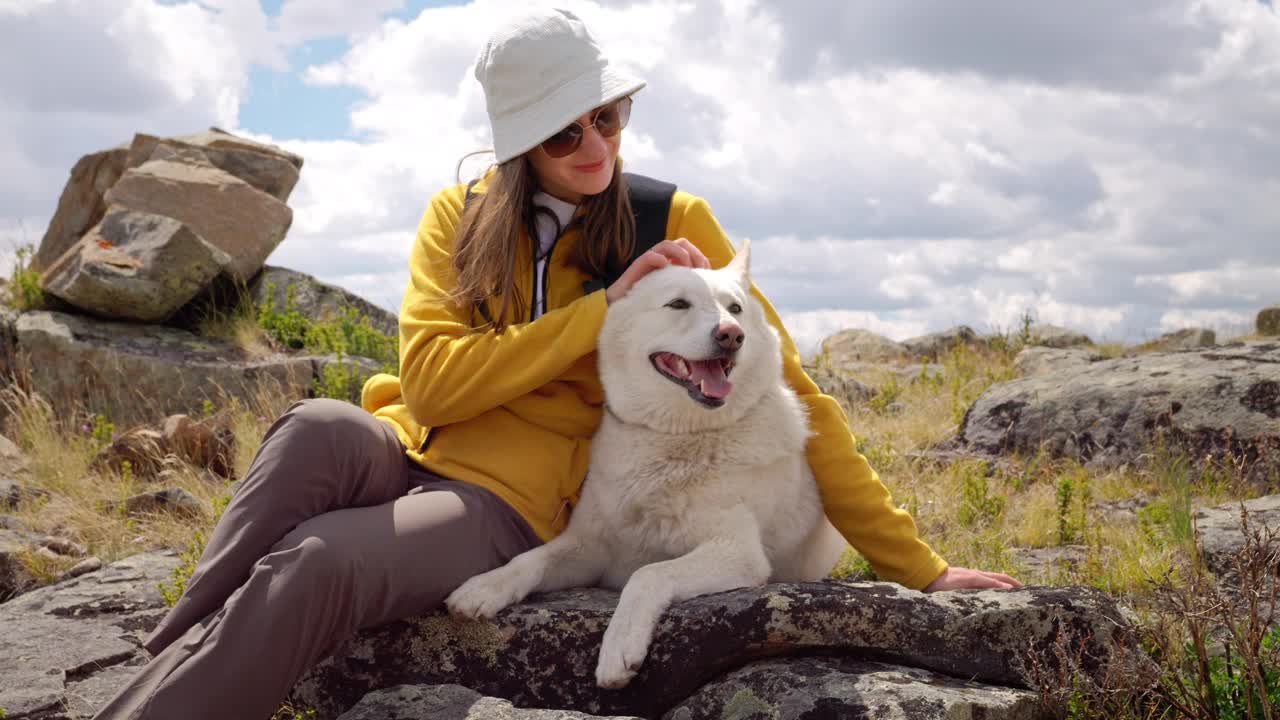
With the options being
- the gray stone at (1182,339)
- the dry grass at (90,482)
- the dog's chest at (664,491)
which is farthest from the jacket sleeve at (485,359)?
the gray stone at (1182,339)

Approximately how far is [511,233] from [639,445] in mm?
812

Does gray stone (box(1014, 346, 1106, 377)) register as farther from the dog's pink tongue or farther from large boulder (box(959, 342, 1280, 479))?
the dog's pink tongue

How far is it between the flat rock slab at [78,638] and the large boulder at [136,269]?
4693 mm

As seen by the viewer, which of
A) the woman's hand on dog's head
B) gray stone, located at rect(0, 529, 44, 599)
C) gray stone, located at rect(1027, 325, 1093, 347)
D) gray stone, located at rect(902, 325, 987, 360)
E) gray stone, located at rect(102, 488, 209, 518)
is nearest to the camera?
the woman's hand on dog's head

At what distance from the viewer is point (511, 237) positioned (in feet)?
10.6

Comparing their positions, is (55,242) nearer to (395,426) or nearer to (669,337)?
(395,426)

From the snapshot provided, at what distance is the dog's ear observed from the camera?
3.26m

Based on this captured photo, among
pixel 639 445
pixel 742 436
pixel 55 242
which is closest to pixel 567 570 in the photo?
pixel 639 445

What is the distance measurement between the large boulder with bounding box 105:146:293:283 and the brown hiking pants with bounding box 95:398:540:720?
7303mm

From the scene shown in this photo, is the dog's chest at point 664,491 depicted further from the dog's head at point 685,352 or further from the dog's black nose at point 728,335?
the dog's black nose at point 728,335

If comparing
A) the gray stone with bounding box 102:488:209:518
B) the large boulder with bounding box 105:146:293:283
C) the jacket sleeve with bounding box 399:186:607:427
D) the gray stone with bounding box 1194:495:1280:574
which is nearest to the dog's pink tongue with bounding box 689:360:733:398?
the jacket sleeve with bounding box 399:186:607:427

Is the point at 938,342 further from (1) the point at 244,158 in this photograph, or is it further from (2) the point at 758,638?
(2) the point at 758,638

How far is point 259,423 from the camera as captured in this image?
731cm

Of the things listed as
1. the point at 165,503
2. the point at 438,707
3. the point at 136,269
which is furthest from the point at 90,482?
the point at 438,707
